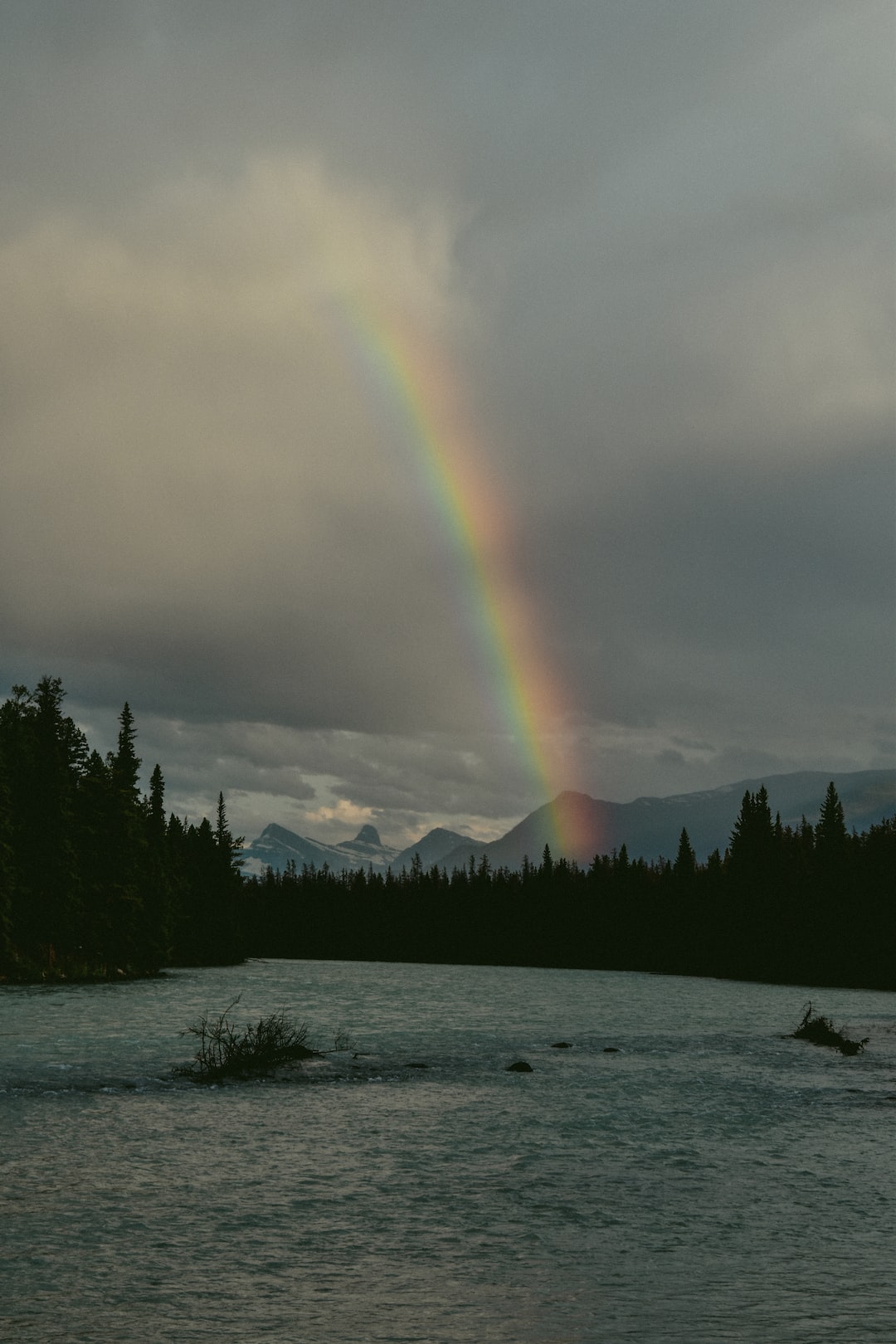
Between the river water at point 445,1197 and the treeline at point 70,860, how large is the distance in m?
45.3

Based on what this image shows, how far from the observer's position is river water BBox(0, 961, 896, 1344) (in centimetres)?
1778

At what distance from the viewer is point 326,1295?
61.2 ft

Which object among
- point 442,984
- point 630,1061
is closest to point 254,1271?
point 630,1061

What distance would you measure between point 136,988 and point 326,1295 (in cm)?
8649

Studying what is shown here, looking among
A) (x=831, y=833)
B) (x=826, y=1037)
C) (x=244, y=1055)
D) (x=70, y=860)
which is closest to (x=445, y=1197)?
(x=244, y=1055)

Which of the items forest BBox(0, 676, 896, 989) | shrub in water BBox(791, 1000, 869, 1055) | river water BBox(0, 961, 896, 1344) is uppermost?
forest BBox(0, 676, 896, 989)

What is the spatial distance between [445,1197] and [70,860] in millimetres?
84495

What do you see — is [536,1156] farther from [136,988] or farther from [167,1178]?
[136,988]

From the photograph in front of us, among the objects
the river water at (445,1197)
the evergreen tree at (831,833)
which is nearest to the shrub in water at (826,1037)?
the river water at (445,1197)

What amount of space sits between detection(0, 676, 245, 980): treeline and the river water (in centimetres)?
4533

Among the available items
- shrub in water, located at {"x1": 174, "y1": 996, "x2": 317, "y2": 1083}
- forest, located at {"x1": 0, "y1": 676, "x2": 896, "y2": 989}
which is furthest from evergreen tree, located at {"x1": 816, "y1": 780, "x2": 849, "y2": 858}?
shrub in water, located at {"x1": 174, "y1": 996, "x2": 317, "y2": 1083}

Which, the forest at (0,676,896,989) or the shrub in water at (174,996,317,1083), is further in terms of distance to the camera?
the forest at (0,676,896,989)

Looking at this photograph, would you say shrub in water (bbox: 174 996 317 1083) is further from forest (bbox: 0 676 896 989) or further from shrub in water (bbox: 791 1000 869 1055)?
forest (bbox: 0 676 896 989)

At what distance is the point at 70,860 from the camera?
104688mm
